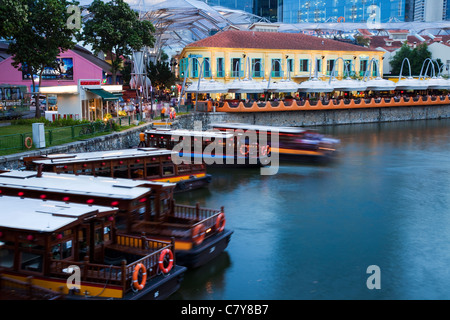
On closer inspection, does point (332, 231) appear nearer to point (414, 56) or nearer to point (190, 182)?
point (190, 182)

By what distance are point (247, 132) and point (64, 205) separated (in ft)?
67.3

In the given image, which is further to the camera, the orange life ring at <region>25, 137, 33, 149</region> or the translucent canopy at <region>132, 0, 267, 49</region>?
the translucent canopy at <region>132, 0, 267, 49</region>

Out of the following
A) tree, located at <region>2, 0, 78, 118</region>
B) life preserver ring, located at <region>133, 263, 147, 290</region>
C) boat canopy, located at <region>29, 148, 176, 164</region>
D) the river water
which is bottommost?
the river water

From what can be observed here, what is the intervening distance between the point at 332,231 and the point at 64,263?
1034cm

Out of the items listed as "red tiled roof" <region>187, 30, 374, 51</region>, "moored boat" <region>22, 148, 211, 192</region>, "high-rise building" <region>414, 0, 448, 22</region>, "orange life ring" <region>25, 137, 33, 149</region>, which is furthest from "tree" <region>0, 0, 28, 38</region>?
"high-rise building" <region>414, 0, 448, 22</region>

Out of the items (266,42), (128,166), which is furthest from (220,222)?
(266,42)

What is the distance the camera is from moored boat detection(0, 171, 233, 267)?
14.7 metres

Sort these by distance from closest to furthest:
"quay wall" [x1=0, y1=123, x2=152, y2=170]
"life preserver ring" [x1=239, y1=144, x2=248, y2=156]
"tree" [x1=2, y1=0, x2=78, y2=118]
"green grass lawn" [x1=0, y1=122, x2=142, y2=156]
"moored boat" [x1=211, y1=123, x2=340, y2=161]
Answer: "quay wall" [x1=0, y1=123, x2=152, y2=170]
"green grass lawn" [x1=0, y1=122, x2=142, y2=156]
"life preserver ring" [x1=239, y1=144, x2=248, y2=156]
"tree" [x1=2, y1=0, x2=78, y2=118]
"moored boat" [x1=211, y1=123, x2=340, y2=161]

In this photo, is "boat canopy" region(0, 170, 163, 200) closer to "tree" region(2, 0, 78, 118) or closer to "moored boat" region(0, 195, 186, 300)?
"moored boat" region(0, 195, 186, 300)

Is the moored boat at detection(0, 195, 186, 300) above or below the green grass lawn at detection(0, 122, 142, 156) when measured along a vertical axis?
below

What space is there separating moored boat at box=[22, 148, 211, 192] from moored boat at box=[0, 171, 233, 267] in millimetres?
3540

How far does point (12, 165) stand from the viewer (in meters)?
21.3

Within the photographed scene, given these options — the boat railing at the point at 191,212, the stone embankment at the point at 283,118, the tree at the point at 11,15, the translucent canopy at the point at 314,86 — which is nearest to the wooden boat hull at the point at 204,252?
the boat railing at the point at 191,212
